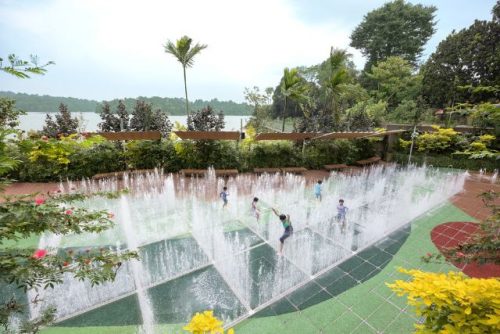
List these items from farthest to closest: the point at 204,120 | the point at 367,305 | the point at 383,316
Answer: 1. the point at 204,120
2. the point at 367,305
3. the point at 383,316

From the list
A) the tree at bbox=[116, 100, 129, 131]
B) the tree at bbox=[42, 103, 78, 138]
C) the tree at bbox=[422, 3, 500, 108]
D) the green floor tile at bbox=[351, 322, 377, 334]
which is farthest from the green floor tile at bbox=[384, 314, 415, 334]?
the tree at bbox=[422, 3, 500, 108]

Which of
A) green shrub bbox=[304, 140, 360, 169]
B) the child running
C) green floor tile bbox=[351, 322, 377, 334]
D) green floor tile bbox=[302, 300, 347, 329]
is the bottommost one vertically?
green floor tile bbox=[351, 322, 377, 334]

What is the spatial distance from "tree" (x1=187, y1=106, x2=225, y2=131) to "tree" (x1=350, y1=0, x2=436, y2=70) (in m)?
A: 34.0

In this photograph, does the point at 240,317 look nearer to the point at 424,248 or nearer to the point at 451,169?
the point at 424,248

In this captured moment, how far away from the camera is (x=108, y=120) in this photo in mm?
Answer: 15812

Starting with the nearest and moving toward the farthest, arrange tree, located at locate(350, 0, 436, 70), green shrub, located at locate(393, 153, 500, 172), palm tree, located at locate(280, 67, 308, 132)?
palm tree, located at locate(280, 67, 308, 132)
green shrub, located at locate(393, 153, 500, 172)
tree, located at locate(350, 0, 436, 70)

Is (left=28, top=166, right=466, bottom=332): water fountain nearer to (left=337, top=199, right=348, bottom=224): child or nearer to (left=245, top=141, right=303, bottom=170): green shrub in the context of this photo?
(left=337, top=199, right=348, bottom=224): child

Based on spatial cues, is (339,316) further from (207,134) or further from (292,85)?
(292,85)

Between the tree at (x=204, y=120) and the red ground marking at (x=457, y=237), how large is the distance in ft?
43.4

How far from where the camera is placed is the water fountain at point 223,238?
208 inches

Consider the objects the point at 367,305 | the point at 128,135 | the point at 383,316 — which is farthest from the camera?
the point at 128,135

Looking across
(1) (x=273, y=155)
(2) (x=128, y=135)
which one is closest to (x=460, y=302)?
(2) (x=128, y=135)

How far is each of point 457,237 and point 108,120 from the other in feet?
63.4

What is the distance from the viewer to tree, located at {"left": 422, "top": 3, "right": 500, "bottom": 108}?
21.2 metres
